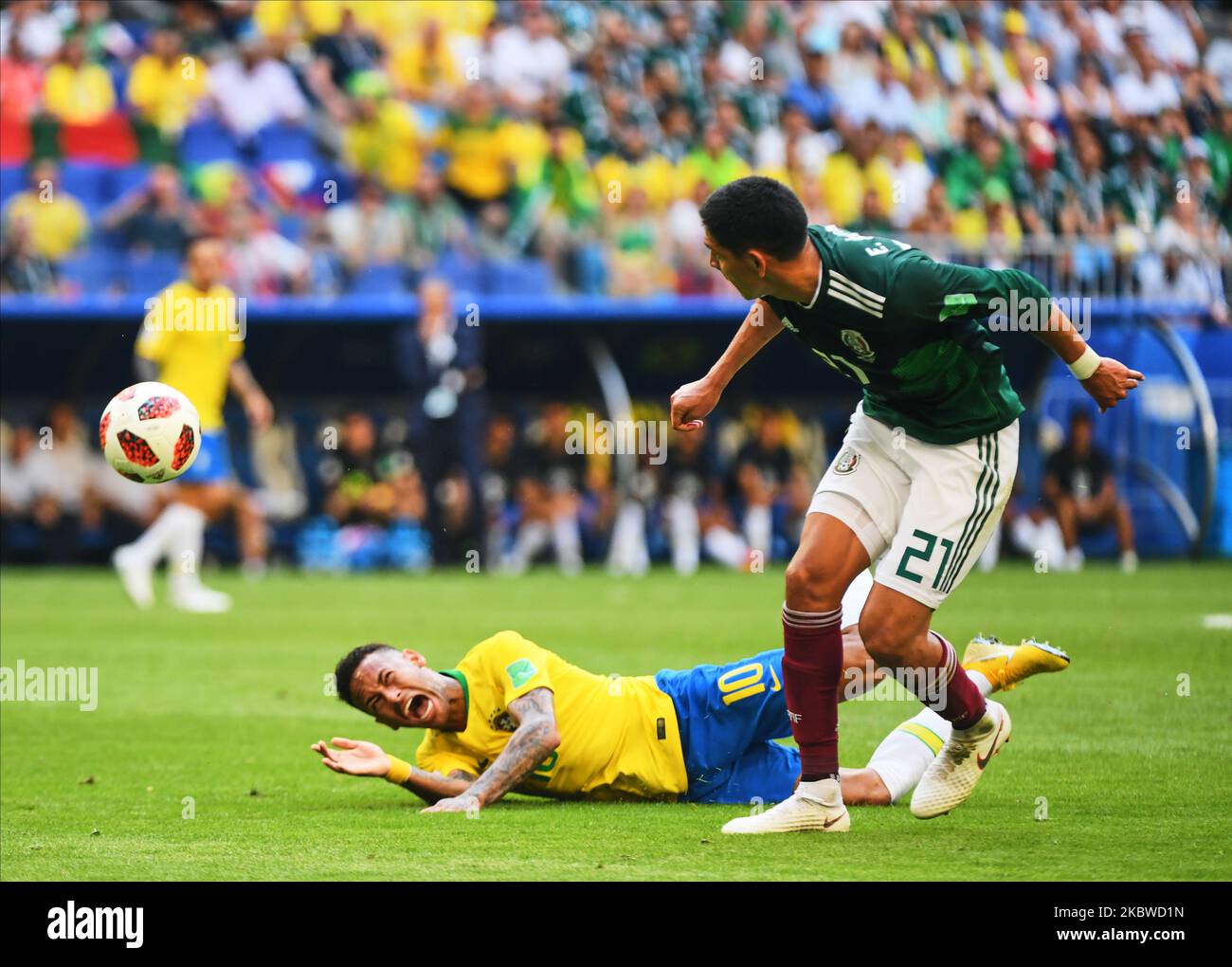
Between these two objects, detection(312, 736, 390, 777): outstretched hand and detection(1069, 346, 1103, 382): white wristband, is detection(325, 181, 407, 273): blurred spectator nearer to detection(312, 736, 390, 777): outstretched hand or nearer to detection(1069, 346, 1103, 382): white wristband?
detection(312, 736, 390, 777): outstretched hand

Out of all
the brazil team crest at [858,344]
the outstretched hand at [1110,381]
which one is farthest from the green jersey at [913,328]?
the outstretched hand at [1110,381]

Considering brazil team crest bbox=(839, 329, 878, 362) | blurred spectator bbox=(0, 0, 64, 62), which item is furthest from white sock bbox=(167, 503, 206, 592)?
brazil team crest bbox=(839, 329, 878, 362)

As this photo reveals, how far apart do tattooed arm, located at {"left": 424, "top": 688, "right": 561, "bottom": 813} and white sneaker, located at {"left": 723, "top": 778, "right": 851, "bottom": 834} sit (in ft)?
2.28

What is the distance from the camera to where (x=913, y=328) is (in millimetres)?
6109

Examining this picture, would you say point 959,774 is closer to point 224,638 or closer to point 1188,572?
point 224,638

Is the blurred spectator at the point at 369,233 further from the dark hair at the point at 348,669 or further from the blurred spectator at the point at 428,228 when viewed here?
the dark hair at the point at 348,669

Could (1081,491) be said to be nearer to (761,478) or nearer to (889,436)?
(761,478)

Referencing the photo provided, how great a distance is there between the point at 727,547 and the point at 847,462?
48.0 feet

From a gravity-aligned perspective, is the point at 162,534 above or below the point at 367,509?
below

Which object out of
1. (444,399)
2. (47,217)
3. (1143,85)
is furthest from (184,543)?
(1143,85)

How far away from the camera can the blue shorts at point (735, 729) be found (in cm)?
682

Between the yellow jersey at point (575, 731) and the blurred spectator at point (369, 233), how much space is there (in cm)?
1409
